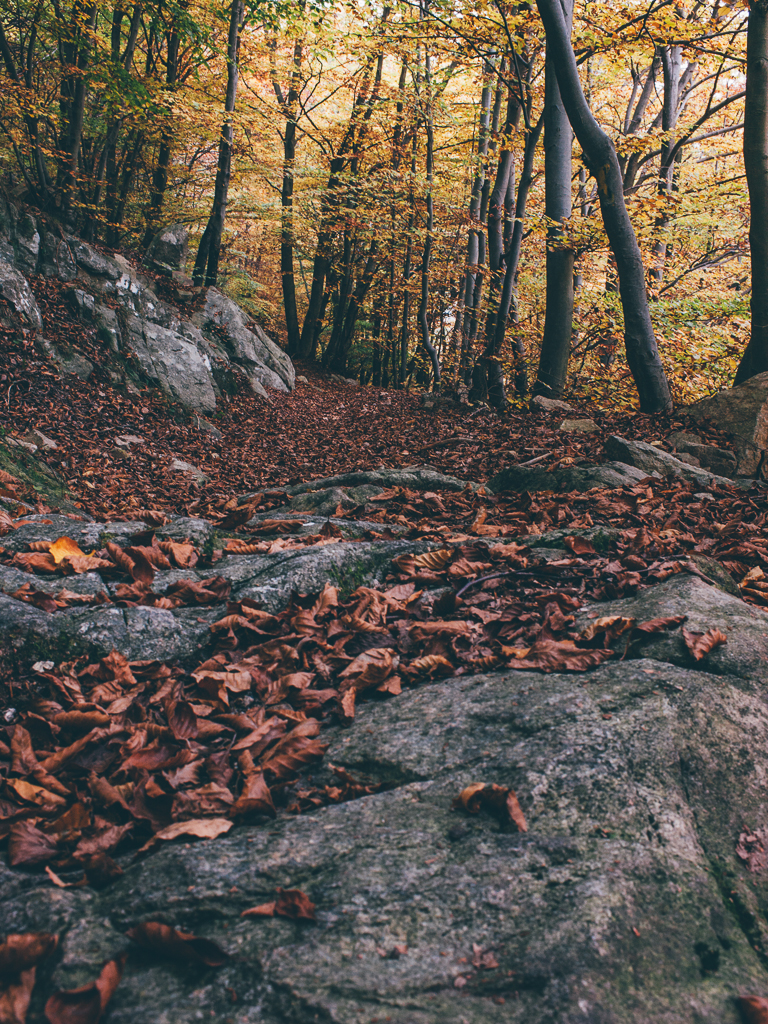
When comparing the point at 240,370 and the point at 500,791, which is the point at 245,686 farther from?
the point at 240,370

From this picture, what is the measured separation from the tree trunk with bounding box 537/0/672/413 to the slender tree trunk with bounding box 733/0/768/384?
1200mm

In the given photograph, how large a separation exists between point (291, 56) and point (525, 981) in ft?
78.5

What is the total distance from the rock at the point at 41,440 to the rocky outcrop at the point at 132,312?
6.78 ft

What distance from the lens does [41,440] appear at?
290 inches

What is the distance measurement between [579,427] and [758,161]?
3942 millimetres

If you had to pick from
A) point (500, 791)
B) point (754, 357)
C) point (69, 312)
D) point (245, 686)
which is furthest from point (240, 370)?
point (500, 791)

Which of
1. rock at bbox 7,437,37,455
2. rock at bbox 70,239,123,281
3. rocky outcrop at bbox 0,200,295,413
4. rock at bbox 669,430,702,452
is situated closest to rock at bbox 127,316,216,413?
rocky outcrop at bbox 0,200,295,413

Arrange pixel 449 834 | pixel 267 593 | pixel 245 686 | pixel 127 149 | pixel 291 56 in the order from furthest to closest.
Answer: pixel 291 56, pixel 127 149, pixel 267 593, pixel 245 686, pixel 449 834

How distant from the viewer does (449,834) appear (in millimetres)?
1624

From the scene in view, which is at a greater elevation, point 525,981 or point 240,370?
point 240,370

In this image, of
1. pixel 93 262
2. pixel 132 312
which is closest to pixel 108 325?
pixel 132 312

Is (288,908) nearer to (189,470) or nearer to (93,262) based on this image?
(189,470)

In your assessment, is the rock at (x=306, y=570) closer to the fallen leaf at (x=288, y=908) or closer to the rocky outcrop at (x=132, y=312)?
the fallen leaf at (x=288, y=908)

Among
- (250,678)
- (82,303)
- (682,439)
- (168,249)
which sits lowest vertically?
(250,678)
